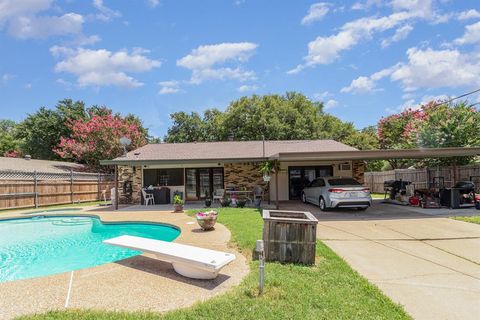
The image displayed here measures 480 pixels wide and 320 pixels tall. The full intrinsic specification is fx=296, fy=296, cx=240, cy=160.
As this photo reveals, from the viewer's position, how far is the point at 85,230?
1027cm

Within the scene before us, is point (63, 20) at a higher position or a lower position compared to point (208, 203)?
higher

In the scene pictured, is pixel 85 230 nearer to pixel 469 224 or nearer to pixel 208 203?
pixel 208 203

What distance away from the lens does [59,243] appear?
344 inches

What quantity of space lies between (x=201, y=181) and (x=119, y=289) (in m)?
11.9

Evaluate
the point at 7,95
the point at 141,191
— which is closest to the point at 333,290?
the point at 141,191

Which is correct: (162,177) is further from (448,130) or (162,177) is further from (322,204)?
(448,130)

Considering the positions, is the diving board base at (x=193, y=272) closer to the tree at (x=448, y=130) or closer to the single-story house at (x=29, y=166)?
the tree at (x=448, y=130)

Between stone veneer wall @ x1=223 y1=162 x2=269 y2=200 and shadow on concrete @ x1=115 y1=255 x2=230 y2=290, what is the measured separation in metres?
9.98

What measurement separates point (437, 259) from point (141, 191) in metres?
13.1

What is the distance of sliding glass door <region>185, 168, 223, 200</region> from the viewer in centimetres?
1577

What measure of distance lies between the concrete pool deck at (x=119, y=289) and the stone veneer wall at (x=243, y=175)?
10.1 metres

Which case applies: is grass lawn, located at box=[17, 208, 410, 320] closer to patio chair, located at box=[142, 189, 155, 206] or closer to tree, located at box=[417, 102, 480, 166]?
patio chair, located at box=[142, 189, 155, 206]

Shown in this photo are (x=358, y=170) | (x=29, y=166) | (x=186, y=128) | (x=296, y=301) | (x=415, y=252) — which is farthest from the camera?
(x=186, y=128)

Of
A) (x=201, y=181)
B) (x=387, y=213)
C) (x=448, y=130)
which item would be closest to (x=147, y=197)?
(x=201, y=181)
